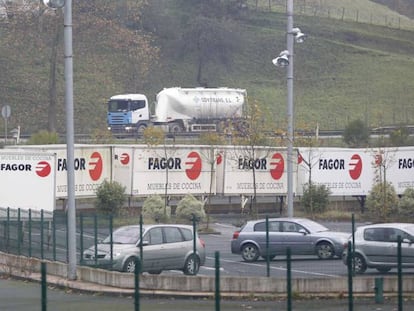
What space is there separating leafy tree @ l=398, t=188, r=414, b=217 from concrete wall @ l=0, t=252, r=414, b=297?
22.0 m

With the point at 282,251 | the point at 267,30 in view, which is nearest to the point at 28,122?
the point at 267,30

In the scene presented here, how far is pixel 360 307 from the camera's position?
20.3m

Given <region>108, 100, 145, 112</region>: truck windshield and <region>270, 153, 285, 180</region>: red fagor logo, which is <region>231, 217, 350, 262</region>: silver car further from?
<region>108, 100, 145, 112</region>: truck windshield

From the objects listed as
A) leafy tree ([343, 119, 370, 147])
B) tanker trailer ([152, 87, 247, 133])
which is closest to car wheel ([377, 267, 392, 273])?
leafy tree ([343, 119, 370, 147])

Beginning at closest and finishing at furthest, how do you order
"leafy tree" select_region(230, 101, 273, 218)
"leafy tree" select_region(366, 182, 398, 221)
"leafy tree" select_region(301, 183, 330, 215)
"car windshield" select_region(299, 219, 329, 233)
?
1. "car windshield" select_region(299, 219, 329, 233)
2. "leafy tree" select_region(366, 182, 398, 221)
3. "leafy tree" select_region(301, 183, 330, 215)
4. "leafy tree" select_region(230, 101, 273, 218)

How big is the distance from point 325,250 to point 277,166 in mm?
19203

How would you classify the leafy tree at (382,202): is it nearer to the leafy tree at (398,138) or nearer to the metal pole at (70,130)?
the leafy tree at (398,138)

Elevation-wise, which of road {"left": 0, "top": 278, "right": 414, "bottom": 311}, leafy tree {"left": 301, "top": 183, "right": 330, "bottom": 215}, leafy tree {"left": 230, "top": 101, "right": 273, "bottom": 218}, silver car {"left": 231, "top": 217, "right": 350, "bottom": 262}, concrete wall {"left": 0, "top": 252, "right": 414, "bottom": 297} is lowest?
road {"left": 0, "top": 278, "right": 414, "bottom": 311}

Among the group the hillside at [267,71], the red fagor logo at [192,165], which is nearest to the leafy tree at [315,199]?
the red fagor logo at [192,165]

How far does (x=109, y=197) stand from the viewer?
4438 cm

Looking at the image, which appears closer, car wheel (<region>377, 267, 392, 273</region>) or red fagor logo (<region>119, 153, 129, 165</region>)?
car wheel (<region>377, 267, 392, 273</region>)

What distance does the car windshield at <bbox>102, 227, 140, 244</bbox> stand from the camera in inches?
1051

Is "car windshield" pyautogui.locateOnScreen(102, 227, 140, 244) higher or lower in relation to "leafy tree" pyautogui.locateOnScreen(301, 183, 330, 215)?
lower

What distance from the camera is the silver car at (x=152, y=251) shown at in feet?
86.5
